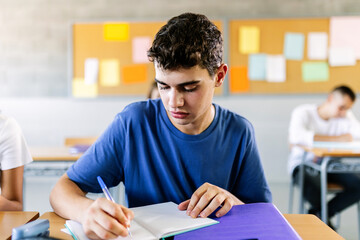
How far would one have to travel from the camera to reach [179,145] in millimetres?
1029

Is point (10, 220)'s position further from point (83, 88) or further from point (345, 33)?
point (345, 33)

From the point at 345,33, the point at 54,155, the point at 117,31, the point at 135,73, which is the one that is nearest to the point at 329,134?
the point at 345,33

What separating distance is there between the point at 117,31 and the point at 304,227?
3.39 metres

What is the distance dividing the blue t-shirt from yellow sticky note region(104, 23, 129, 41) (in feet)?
9.75

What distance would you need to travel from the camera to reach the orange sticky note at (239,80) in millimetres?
3824

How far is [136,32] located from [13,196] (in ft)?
9.59

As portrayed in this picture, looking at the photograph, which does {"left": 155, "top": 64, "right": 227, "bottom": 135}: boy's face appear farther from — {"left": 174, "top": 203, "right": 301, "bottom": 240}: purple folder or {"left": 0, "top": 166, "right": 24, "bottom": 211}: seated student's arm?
{"left": 0, "top": 166, "right": 24, "bottom": 211}: seated student's arm

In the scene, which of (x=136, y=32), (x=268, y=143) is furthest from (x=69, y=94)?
(x=268, y=143)

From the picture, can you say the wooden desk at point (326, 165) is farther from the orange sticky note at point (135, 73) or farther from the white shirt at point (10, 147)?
the orange sticky note at point (135, 73)

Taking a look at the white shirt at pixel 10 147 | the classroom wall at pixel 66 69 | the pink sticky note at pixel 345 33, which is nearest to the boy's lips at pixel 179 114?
the white shirt at pixel 10 147

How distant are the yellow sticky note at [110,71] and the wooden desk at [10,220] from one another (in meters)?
3.06

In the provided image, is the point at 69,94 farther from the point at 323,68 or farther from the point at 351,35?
the point at 351,35

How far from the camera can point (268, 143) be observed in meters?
3.89

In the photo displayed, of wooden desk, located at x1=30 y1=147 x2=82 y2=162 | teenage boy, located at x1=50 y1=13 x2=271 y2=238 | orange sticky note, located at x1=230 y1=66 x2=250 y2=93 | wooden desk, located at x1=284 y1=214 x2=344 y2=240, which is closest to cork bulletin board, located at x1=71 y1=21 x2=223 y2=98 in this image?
orange sticky note, located at x1=230 y1=66 x2=250 y2=93
